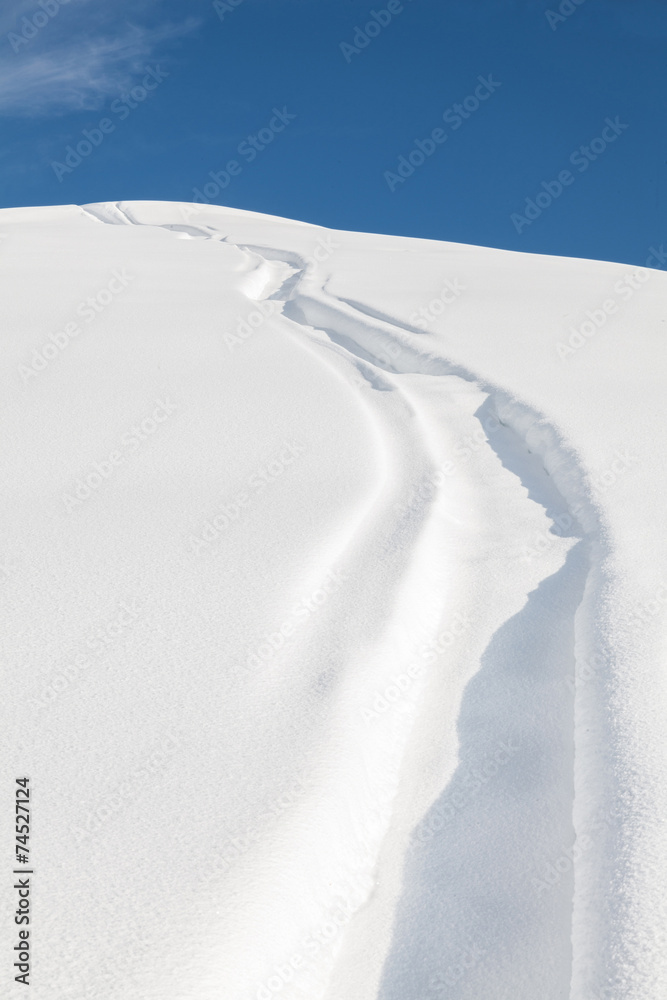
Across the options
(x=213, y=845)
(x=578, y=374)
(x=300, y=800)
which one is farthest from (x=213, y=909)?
(x=578, y=374)

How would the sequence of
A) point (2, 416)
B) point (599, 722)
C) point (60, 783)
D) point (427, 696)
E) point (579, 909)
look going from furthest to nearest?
point (2, 416)
point (427, 696)
point (599, 722)
point (60, 783)
point (579, 909)

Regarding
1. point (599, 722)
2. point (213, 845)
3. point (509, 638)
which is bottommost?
point (213, 845)

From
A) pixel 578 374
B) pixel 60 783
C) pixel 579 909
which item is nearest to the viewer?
pixel 579 909

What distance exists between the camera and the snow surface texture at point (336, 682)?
91 centimetres

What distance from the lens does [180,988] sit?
81 cm

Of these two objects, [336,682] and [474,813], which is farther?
[336,682]

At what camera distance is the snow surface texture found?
0.91 metres

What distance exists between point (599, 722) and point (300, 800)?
0.48m

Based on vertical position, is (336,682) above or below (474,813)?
above

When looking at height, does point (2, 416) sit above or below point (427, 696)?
above

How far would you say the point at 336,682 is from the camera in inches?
52.0

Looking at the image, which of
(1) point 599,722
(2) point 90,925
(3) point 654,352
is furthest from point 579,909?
(3) point 654,352

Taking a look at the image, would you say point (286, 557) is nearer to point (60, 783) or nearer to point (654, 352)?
point (60, 783)

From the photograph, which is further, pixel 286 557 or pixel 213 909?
pixel 286 557
